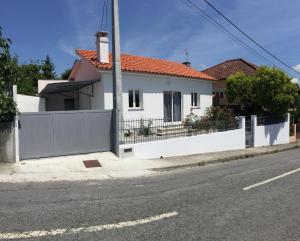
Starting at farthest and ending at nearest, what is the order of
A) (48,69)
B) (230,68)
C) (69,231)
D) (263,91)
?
(48,69), (230,68), (263,91), (69,231)

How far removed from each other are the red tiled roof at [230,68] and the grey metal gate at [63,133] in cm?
2156

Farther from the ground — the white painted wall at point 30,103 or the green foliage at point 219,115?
the white painted wall at point 30,103

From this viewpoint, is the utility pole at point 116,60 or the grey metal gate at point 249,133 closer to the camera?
the utility pole at point 116,60

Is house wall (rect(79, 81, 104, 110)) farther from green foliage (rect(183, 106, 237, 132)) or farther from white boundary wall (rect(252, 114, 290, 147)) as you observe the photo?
white boundary wall (rect(252, 114, 290, 147))

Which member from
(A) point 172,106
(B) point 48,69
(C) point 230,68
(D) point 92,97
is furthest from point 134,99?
(B) point 48,69

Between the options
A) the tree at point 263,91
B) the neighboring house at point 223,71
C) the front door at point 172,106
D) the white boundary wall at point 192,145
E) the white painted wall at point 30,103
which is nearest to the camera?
the white boundary wall at point 192,145

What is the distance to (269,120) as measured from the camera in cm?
2197

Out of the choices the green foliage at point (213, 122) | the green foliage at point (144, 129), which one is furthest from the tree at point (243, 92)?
the green foliage at point (144, 129)

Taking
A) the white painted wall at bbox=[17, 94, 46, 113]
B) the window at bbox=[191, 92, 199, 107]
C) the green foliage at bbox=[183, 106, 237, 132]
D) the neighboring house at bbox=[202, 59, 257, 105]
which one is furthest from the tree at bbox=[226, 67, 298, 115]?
the white painted wall at bbox=[17, 94, 46, 113]

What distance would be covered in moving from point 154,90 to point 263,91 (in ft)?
22.8

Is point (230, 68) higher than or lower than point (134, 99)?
higher

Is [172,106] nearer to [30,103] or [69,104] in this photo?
[69,104]

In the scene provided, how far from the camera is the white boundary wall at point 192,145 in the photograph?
44.8 ft

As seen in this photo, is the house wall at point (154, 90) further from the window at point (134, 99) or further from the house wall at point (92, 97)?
the house wall at point (92, 97)
